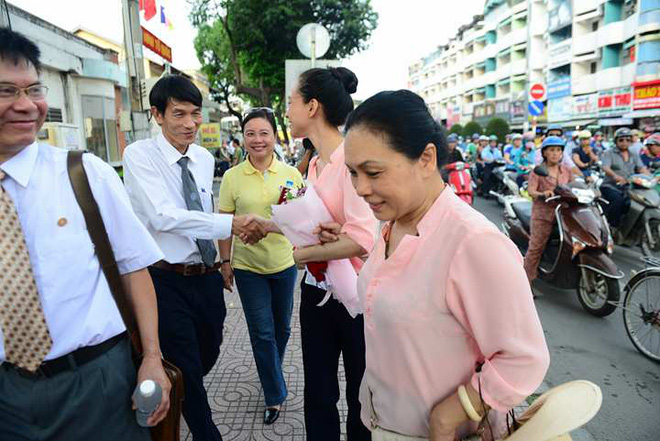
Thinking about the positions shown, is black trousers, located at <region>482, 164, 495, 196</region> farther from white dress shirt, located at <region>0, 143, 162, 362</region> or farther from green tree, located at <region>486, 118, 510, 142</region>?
green tree, located at <region>486, 118, 510, 142</region>

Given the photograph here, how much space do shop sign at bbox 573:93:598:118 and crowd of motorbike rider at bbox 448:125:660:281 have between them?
19973mm

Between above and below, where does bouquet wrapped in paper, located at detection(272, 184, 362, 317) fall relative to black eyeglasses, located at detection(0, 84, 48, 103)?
below

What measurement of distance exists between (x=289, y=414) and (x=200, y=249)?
1.31 metres

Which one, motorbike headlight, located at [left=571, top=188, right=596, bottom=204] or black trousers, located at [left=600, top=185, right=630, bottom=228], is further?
black trousers, located at [left=600, top=185, right=630, bottom=228]

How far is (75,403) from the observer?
1483 millimetres

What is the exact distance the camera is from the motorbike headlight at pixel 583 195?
16.0 feet

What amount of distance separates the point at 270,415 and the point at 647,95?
95.6 feet

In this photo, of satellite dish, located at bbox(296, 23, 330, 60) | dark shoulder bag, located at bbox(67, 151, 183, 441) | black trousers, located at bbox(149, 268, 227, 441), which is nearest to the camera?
dark shoulder bag, located at bbox(67, 151, 183, 441)

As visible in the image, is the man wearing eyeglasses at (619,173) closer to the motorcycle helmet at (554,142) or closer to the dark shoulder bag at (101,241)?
the motorcycle helmet at (554,142)

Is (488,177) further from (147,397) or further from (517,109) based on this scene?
(517,109)

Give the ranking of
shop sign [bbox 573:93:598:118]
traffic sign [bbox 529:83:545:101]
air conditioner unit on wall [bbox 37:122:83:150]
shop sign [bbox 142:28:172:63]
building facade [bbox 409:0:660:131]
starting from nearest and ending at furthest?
air conditioner unit on wall [bbox 37:122:83:150] → shop sign [bbox 142:28:172:63] → traffic sign [bbox 529:83:545:101] → building facade [bbox 409:0:660:131] → shop sign [bbox 573:93:598:118]

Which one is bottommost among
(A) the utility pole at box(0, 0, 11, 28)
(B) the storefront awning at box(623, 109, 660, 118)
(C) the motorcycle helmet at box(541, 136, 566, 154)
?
(C) the motorcycle helmet at box(541, 136, 566, 154)

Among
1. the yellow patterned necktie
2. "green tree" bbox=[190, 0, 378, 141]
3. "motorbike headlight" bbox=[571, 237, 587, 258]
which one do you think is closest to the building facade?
"green tree" bbox=[190, 0, 378, 141]

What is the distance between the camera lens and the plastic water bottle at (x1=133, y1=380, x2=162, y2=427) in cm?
157
